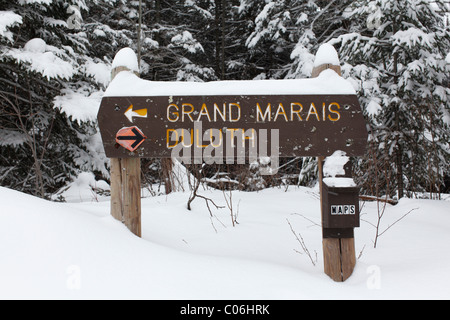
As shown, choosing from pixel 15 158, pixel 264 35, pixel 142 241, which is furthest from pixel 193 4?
pixel 142 241

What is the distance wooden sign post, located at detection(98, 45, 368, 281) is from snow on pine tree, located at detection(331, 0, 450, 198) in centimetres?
376

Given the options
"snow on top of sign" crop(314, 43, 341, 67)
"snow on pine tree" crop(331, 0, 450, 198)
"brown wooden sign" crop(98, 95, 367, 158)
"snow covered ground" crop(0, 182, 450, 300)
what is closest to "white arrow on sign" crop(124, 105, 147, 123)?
"brown wooden sign" crop(98, 95, 367, 158)

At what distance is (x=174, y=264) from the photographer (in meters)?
1.99

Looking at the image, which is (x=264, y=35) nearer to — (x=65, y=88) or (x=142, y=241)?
(x=65, y=88)

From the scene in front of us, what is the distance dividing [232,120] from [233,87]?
10.1 inches

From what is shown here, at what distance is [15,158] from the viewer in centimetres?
655

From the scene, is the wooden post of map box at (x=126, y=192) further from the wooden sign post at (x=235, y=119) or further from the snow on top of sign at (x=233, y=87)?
the snow on top of sign at (x=233, y=87)

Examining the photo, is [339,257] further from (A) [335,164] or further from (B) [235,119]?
(B) [235,119]

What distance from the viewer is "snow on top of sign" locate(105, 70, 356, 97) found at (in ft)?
7.53

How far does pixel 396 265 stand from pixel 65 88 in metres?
6.30

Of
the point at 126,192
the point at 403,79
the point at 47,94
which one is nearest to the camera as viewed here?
the point at 126,192

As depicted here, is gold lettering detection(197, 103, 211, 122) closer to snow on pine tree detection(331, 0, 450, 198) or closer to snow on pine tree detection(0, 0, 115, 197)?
snow on pine tree detection(0, 0, 115, 197)

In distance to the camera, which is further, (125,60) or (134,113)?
(125,60)

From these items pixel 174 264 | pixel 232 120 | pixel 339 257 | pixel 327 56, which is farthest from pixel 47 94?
pixel 339 257
